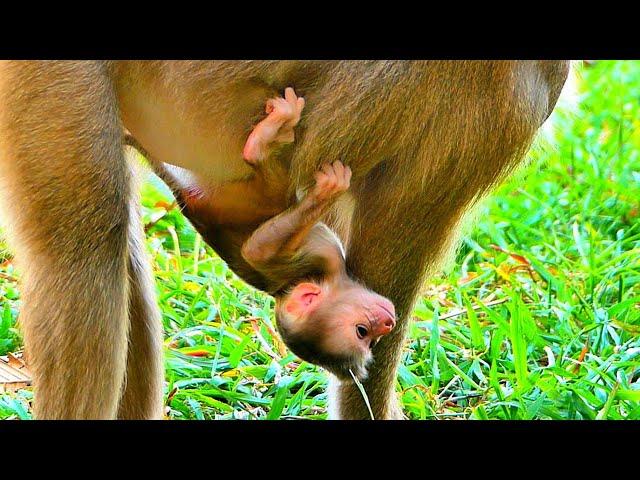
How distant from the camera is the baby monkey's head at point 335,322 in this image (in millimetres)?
3740

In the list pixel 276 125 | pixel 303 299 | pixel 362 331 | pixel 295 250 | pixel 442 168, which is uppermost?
pixel 276 125

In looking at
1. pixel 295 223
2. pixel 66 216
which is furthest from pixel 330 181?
pixel 66 216

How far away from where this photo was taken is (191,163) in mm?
3861

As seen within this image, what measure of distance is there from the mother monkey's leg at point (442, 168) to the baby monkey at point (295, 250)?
5.8 inches

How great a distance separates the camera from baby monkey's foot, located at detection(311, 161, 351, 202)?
11.8 ft

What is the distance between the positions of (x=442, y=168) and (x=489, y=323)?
5.14ft

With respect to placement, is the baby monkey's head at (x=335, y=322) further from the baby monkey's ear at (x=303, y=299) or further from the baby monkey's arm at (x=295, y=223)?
the baby monkey's arm at (x=295, y=223)

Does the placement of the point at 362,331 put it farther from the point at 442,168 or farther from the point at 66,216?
the point at 66,216

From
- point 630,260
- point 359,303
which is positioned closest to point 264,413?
point 359,303

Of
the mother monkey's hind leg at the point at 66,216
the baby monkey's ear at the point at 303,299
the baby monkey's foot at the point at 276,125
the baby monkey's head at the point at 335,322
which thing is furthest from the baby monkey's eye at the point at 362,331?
the mother monkey's hind leg at the point at 66,216

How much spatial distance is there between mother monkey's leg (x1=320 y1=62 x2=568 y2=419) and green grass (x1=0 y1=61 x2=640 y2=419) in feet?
1.28

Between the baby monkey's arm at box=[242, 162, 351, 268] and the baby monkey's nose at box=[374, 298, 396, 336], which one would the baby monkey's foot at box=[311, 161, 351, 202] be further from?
A: the baby monkey's nose at box=[374, 298, 396, 336]

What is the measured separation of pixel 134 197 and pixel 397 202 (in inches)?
36.0

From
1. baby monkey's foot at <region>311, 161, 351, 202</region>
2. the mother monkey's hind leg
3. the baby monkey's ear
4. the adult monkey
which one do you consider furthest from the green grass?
the mother monkey's hind leg
